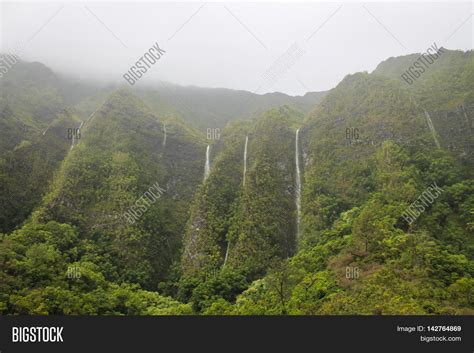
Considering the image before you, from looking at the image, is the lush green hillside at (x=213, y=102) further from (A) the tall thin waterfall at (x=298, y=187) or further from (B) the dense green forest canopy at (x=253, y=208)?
(A) the tall thin waterfall at (x=298, y=187)

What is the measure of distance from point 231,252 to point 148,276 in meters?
8.25

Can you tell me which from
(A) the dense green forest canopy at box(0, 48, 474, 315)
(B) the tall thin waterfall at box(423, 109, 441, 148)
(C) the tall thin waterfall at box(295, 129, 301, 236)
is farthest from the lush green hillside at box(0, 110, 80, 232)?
(B) the tall thin waterfall at box(423, 109, 441, 148)

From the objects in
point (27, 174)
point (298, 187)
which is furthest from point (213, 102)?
point (27, 174)

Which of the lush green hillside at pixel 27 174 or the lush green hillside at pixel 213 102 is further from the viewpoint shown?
the lush green hillside at pixel 213 102

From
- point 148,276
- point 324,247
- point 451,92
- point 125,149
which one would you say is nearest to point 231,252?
point 148,276

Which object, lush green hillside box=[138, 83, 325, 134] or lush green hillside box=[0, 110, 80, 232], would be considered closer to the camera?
lush green hillside box=[0, 110, 80, 232]

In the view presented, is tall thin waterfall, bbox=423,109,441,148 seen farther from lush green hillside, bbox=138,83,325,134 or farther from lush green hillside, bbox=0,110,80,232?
lush green hillside, bbox=0,110,80,232

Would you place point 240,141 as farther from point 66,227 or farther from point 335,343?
point 335,343

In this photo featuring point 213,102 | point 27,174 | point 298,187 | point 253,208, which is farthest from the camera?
point 213,102

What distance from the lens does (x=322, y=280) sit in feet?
83.4

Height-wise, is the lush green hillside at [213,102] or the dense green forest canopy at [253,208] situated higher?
the lush green hillside at [213,102]

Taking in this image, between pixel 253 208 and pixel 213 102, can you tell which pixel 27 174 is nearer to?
pixel 253 208

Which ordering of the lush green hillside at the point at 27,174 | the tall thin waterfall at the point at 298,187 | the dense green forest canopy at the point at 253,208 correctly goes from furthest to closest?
the tall thin waterfall at the point at 298,187 < the lush green hillside at the point at 27,174 < the dense green forest canopy at the point at 253,208

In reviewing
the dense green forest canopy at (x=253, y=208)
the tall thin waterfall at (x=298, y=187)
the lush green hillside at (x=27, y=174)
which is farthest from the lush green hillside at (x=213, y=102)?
the tall thin waterfall at (x=298, y=187)
